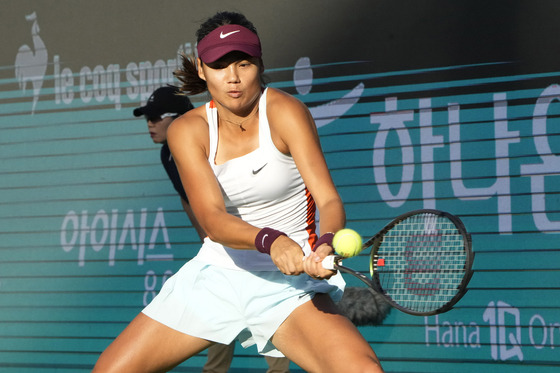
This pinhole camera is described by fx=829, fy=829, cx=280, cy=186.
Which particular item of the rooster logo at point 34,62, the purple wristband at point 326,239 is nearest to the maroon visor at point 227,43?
the purple wristband at point 326,239

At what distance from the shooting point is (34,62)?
20.1 ft

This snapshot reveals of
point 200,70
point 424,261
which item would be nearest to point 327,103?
point 424,261

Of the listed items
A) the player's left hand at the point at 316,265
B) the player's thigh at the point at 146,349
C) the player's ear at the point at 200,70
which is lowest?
the player's thigh at the point at 146,349

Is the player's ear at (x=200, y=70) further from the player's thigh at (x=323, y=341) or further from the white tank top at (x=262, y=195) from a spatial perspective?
the player's thigh at (x=323, y=341)

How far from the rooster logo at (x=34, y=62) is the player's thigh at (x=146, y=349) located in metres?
3.55

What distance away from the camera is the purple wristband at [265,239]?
273 centimetres

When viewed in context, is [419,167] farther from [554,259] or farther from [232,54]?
[232,54]

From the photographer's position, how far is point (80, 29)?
599 centimetres

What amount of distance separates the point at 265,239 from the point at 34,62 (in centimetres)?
398

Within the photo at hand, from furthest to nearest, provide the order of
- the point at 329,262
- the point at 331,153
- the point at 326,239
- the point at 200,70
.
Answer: the point at 331,153 → the point at 200,70 → the point at 326,239 → the point at 329,262

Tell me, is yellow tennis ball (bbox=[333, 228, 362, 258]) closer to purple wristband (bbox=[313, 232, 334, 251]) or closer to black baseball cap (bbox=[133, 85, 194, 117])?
purple wristband (bbox=[313, 232, 334, 251])

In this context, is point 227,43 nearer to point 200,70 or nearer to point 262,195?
point 200,70

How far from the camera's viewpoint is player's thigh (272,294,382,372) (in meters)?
2.68

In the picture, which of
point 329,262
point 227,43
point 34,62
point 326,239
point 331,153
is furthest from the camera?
point 34,62
